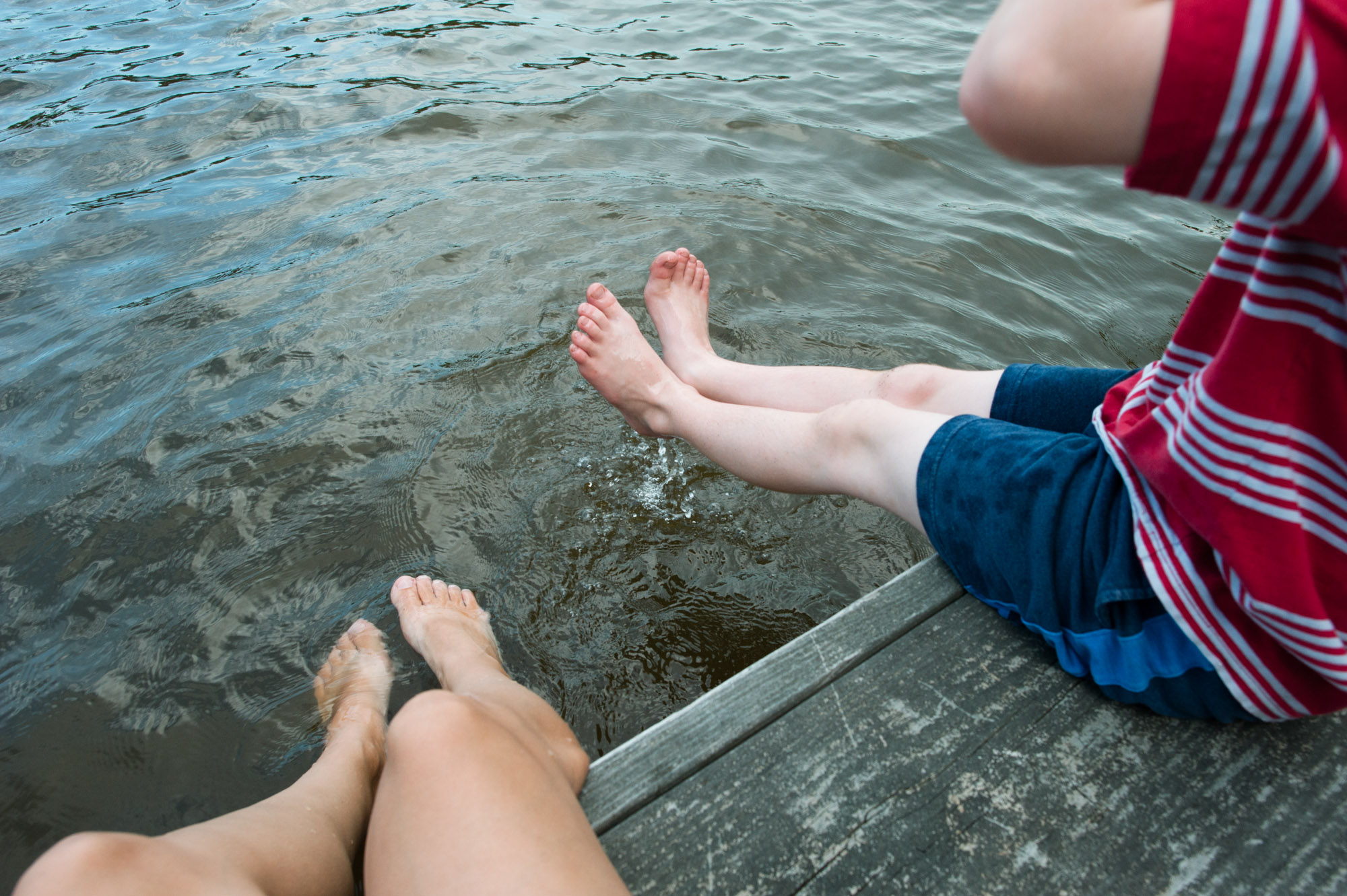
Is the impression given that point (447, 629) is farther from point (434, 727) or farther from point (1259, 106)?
point (1259, 106)

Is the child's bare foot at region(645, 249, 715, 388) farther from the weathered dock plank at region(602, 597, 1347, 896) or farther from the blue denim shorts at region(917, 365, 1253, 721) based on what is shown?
the weathered dock plank at region(602, 597, 1347, 896)

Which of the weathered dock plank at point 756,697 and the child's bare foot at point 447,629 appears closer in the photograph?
the weathered dock plank at point 756,697

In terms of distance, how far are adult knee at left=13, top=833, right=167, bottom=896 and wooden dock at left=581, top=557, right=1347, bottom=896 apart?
58 centimetres

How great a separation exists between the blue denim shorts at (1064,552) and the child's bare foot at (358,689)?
1.22m

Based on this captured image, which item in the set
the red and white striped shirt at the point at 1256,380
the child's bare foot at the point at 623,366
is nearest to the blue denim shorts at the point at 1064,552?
the red and white striped shirt at the point at 1256,380

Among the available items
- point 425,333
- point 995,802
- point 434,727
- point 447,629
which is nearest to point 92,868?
point 434,727

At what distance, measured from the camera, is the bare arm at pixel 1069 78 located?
75 centimetres

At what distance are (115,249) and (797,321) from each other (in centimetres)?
313

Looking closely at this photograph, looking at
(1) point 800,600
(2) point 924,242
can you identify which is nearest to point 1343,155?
(1) point 800,600

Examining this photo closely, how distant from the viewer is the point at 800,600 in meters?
2.20

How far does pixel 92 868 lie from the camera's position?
2.92 feet

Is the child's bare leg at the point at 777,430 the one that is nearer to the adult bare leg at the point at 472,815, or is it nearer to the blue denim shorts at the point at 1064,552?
the blue denim shorts at the point at 1064,552

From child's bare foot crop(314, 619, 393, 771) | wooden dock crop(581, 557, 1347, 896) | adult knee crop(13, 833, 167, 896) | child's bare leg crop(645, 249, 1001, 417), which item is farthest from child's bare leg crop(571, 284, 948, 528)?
adult knee crop(13, 833, 167, 896)

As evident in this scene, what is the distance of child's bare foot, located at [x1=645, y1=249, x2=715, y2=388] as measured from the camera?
2471 millimetres
